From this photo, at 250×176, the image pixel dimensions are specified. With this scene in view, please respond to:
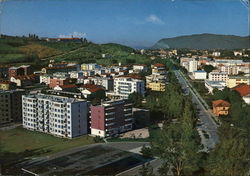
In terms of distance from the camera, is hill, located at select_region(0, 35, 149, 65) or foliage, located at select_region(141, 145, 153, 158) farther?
hill, located at select_region(0, 35, 149, 65)

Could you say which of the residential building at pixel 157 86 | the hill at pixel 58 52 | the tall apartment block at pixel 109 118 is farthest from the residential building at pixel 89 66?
the tall apartment block at pixel 109 118

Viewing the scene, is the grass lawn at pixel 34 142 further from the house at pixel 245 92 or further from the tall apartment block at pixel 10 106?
the house at pixel 245 92

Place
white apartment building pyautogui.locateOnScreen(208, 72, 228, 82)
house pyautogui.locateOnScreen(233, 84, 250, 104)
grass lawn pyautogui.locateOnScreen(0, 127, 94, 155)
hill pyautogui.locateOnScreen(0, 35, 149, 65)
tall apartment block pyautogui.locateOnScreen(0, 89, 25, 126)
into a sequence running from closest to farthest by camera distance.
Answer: grass lawn pyautogui.locateOnScreen(0, 127, 94, 155)
tall apartment block pyautogui.locateOnScreen(0, 89, 25, 126)
house pyautogui.locateOnScreen(233, 84, 250, 104)
white apartment building pyautogui.locateOnScreen(208, 72, 228, 82)
hill pyautogui.locateOnScreen(0, 35, 149, 65)

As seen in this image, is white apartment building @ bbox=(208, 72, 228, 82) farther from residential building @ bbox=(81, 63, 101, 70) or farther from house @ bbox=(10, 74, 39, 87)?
house @ bbox=(10, 74, 39, 87)

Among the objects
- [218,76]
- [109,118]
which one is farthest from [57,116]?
[218,76]

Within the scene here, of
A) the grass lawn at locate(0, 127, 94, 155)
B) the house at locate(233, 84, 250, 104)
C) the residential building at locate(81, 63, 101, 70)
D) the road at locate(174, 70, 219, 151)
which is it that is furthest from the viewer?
the residential building at locate(81, 63, 101, 70)

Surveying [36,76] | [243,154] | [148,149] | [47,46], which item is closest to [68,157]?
[148,149]

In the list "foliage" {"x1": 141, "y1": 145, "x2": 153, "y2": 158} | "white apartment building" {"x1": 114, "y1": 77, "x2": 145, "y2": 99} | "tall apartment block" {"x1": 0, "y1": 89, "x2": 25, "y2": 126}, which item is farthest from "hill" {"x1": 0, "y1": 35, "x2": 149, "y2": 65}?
"foliage" {"x1": 141, "y1": 145, "x2": 153, "y2": 158}
